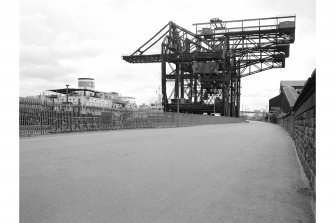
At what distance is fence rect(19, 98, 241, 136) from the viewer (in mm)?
16297

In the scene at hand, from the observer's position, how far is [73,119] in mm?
20109

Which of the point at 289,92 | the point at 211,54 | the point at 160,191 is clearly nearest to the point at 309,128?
the point at 160,191

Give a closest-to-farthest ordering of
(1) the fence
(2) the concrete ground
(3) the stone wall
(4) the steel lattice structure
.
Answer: (2) the concrete ground → (3) the stone wall → (1) the fence → (4) the steel lattice structure

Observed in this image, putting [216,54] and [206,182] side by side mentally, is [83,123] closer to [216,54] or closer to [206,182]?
[206,182]

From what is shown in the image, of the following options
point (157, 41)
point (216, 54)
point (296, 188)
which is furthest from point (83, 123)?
point (157, 41)

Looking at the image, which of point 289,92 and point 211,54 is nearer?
point 289,92

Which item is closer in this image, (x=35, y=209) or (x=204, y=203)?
(x=35, y=209)

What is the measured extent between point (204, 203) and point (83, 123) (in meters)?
17.9

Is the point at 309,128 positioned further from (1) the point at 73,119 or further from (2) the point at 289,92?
(1) the point at 73,119

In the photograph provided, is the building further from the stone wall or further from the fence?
the fence

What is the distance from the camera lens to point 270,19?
4512 centimetres

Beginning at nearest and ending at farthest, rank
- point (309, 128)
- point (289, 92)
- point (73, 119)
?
point (309, 128) → point (289, 92) → point (73, 119)

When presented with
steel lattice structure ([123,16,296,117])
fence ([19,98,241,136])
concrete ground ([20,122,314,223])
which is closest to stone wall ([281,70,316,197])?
concrete ground ([20,122,314,223])

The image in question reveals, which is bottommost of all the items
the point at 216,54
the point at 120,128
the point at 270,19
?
the point at 120,128
